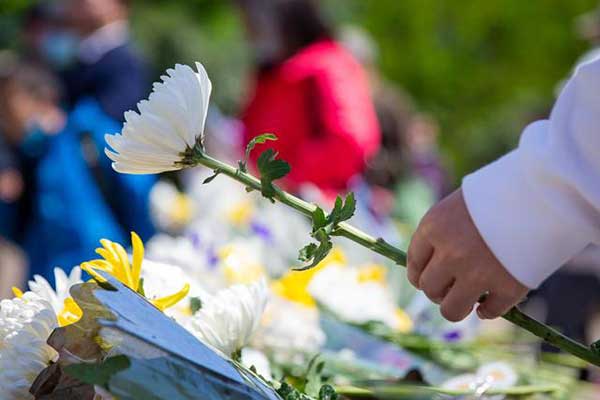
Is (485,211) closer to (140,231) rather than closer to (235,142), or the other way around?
(140,231)

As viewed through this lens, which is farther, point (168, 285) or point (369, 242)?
point (168, 285)

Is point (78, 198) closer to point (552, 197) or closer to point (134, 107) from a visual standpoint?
point (134, 107)

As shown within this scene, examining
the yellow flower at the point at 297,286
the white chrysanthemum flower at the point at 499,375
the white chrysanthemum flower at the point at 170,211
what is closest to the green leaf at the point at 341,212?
the white chrysanthemum flower at the point at 499,375

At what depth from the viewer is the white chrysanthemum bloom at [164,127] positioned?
3.45ft

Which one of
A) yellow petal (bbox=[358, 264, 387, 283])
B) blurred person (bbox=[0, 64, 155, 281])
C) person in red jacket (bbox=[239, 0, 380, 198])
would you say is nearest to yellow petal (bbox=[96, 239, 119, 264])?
yellow petal (bbox=[358, 264, 387, 283])

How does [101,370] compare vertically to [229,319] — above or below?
below

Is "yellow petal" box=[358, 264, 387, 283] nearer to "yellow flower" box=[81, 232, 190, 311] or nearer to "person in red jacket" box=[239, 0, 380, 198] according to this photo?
"yellow flower" box=[81, 232, 190, 311]

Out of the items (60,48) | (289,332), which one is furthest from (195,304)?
(60,48)

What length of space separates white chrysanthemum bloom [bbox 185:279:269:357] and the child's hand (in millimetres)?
252

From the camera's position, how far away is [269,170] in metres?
1.05

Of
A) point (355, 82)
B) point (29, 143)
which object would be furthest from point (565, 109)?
point (355, 82)

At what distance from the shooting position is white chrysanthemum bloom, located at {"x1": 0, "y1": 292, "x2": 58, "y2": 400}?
3.57ft

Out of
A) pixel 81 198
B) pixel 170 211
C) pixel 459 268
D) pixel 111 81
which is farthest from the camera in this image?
pixel 111 81

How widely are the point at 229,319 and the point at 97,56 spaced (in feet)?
9.60
